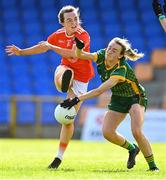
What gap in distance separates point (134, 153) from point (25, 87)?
13.9 meters

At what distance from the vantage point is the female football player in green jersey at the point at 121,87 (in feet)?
28.5

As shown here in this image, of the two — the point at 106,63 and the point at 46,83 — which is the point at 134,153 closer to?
the point at 106,63

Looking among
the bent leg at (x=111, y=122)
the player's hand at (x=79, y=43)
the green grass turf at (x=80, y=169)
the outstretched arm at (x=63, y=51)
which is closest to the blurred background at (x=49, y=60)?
the green grass turf at (x=80, y=169)

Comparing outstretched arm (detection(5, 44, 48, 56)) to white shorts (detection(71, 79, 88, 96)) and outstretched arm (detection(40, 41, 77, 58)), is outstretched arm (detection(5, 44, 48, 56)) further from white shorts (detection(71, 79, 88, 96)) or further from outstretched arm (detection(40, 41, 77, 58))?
white shorts (detection(71, 79, 88, 96))

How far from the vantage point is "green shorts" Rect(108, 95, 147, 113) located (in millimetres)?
8883

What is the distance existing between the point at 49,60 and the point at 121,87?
15069 mm

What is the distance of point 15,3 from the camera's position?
1031 inches

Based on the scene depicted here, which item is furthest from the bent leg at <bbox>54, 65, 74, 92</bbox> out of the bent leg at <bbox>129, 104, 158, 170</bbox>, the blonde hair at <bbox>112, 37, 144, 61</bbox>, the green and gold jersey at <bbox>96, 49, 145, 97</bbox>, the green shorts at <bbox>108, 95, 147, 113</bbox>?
the bent leg at <bbox>129, 104, 158, 170</bbox>

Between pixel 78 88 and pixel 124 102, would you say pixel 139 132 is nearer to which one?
pixel 124 102

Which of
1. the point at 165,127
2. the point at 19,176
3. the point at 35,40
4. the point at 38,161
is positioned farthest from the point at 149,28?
the point at 19,176

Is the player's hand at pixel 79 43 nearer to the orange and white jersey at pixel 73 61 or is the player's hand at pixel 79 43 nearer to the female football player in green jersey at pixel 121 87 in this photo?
the female football player in green jersey at pixel 121 87

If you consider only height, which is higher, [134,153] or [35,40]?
[35,40]

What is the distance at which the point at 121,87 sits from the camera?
8852 mm

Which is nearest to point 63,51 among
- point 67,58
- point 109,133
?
point 67,58
